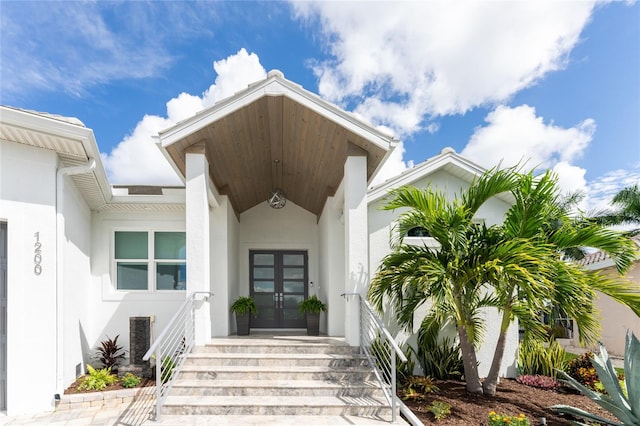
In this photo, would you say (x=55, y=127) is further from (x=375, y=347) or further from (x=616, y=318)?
(x=616, y=318)

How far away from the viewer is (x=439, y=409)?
5086 millimetres

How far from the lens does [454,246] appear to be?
18.5 feet

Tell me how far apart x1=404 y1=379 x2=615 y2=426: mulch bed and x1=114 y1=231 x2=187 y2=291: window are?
Result: 5.45 metres

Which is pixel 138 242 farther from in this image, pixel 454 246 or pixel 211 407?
pixel 454 246

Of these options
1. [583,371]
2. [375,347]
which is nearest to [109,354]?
[375,347]

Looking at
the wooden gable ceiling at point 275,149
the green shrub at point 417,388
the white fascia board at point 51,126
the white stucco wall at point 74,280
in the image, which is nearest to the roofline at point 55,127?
the white fascia board at point 51,126

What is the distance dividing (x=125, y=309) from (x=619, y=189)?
763 inches

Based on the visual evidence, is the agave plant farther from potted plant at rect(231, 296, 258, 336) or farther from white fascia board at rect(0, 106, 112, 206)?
white fascia board at rect(0, 106, 112, 206)

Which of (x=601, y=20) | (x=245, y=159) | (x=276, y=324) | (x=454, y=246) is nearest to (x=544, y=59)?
(x=601, y=20)

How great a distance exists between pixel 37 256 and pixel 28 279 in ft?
1.10

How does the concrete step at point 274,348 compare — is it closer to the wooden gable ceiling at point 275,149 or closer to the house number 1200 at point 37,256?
the house number 1200 at point 37,256

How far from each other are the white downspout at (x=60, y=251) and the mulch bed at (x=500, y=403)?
5.04 m

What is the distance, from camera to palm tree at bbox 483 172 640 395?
17.2ft

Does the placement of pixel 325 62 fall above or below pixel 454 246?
above
